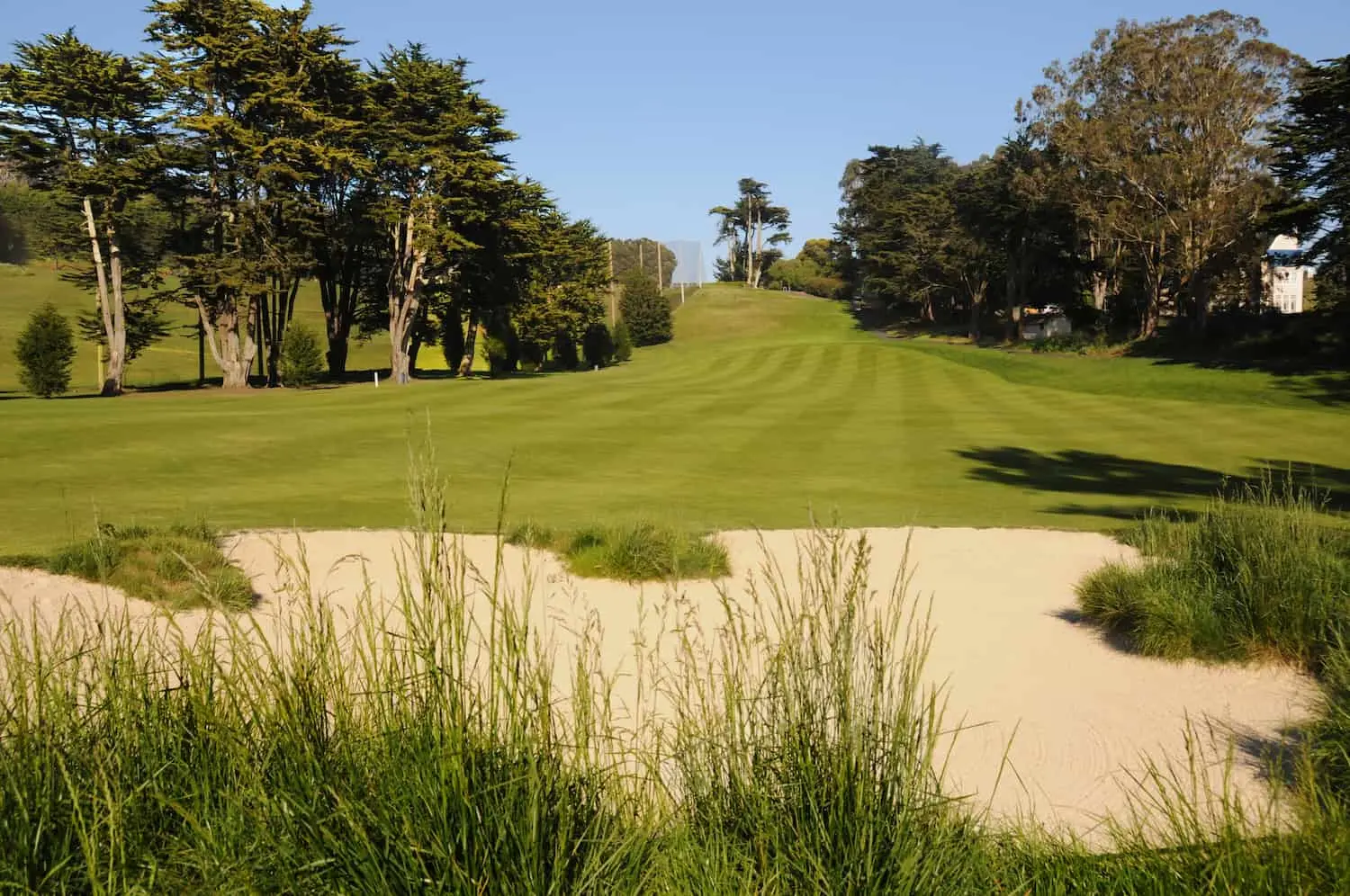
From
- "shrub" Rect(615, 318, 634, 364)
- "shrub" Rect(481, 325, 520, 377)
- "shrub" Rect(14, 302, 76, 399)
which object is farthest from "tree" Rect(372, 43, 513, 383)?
"shrub" Rect(615, 318, 634, 364)

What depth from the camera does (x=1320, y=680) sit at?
6.65 metres

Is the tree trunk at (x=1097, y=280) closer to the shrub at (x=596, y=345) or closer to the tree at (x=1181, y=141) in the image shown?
the tree at (x=1181, y=141)

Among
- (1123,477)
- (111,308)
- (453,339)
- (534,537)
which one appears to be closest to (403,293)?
(453,339)

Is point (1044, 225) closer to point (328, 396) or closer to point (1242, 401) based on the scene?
point (1242, 401)

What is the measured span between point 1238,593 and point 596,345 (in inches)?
2120

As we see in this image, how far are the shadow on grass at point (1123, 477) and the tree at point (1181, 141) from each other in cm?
2724

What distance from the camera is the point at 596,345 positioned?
197ft

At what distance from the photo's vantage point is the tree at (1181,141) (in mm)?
41969

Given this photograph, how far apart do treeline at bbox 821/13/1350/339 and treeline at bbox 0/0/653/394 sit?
2602cm

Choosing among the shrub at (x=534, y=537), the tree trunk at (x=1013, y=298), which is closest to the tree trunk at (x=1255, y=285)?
the tree trunk at (x=1013, y=298)

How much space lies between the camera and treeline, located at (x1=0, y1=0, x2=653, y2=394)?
111ft

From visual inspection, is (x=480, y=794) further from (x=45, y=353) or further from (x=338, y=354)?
(x=338, y=354)

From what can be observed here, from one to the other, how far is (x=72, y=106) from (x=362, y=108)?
36.6 feet

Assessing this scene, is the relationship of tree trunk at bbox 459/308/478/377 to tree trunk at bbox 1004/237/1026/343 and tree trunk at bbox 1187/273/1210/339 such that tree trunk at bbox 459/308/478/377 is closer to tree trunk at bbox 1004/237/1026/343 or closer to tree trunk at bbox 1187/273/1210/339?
tree trunk at bbox 1004/237/1026/343
